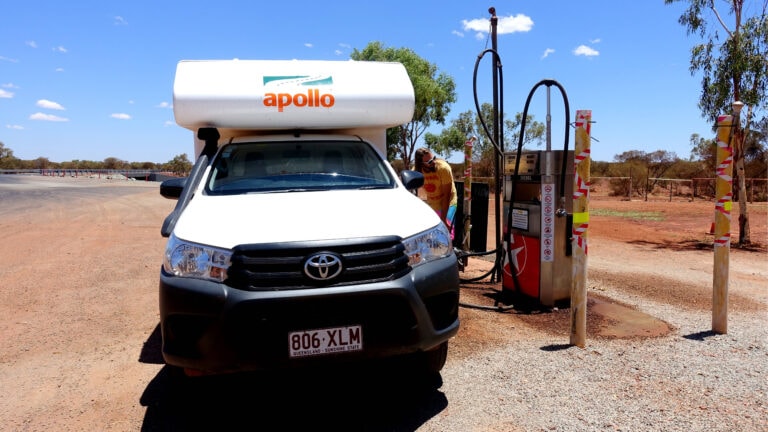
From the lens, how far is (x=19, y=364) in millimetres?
4504

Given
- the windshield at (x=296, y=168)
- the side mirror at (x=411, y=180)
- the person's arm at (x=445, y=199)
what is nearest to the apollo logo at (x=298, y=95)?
the windshield at (x=296, y=168)

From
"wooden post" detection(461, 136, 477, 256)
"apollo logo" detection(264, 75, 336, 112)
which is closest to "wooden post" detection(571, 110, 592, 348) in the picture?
"apollo logo" detection(264, 75, 336, 112)

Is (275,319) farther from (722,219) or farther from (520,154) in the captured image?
(722,219)

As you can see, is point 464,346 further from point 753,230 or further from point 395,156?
point 395,156

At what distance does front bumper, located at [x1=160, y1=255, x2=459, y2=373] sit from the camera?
9.86 feet

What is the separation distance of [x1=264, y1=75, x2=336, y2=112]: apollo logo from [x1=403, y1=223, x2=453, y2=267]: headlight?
207 cm

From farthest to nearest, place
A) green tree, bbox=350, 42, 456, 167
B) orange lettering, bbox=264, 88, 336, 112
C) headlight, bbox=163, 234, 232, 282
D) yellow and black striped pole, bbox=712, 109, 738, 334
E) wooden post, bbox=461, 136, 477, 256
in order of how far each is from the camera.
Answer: green tree, bbox=350, 42, 456, 167, wooden post, bbox=461, 136, 477, 256, orange lettering, bbox=264, 88, 336, 112, yellow and black striped pole, bbox=712, 109, 738, 334, headlight, bbox=163, 234, 232, 282

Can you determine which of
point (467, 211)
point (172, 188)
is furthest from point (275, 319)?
point (467, 211)

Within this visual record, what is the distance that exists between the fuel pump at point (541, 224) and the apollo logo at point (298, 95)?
6.74ft

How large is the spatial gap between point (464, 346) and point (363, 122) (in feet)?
7.67

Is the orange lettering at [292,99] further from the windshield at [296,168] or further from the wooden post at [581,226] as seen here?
the wooden post at [581,226]

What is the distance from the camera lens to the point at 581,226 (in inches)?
180

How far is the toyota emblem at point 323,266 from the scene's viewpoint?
3.08 meters

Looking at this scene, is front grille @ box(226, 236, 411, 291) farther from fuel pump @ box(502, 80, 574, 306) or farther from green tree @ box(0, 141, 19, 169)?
green tree @ box(0, 141, 19, 169)
